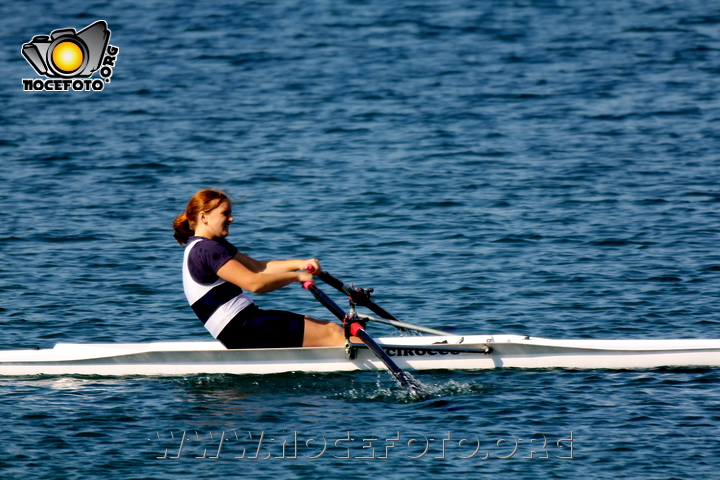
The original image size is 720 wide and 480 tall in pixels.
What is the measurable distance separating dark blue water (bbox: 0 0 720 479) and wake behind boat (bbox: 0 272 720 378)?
0.14 metres

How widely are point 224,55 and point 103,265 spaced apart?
12.4 m

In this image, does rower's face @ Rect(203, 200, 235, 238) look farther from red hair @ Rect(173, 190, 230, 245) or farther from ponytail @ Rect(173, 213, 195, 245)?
ponytail @ Rect(173, 213, 195, 245)

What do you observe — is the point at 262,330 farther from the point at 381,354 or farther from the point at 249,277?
the point at 381,354

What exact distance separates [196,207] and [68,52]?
12100mm

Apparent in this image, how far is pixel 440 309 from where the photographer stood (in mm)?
10273

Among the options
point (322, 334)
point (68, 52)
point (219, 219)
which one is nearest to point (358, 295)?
point (322, 334)

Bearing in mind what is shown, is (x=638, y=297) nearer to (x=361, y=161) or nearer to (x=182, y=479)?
(x=182, y=479)

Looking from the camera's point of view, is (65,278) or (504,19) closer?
(65,278)

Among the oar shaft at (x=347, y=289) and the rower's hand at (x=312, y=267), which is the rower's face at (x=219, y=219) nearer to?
the rower's hand at (x=312, y=267)

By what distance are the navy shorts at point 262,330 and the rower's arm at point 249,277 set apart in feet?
1.53

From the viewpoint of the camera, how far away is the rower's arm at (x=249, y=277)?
25.2ft

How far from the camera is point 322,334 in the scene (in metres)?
8.27

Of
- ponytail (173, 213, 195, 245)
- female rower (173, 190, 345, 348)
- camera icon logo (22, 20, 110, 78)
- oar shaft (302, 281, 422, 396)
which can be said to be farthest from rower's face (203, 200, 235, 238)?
camera icon logo (22, 20, 110, 78)

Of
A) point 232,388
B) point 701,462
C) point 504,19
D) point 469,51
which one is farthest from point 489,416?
→ point 504,19
